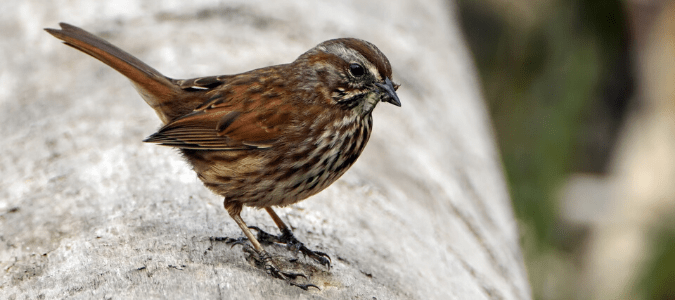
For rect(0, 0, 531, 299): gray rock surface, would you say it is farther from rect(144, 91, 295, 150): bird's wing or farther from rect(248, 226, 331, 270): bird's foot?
rect(144, 91, 295, 150): bird's wing

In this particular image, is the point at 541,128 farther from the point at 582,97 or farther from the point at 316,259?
the point at 316,259

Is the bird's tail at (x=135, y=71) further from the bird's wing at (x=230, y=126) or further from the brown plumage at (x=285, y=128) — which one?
the bird's wing at (x=230, y=126)

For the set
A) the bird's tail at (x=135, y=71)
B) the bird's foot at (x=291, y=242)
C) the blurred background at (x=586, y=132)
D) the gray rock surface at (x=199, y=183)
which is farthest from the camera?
the blurred background at (x=586, y=132)

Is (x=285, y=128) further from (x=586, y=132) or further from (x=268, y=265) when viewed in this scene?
(x=586, y=132)

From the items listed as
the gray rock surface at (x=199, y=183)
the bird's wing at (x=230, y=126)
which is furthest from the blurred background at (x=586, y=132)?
the bird's wing at (x=230, y=126)

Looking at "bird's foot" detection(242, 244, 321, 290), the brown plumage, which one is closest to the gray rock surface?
"bird's foot" detection(242, 244, 321, 290)

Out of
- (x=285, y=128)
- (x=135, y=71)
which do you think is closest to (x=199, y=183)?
(x=285, y=128)
